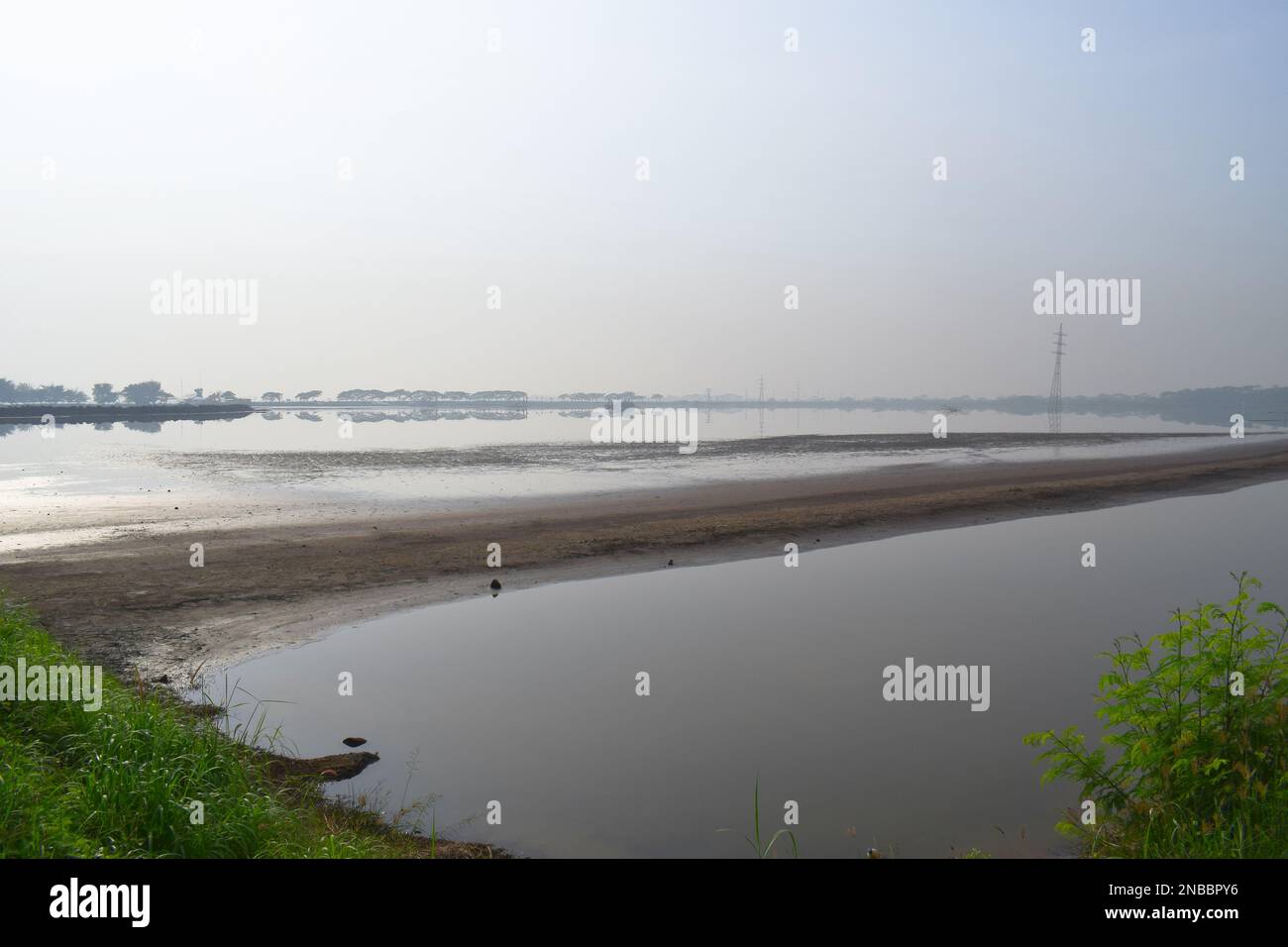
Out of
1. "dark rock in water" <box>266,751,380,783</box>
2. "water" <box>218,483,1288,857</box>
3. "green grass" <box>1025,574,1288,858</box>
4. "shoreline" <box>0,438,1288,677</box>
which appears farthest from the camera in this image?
"shoreline" <box>0,438,1288,677</box>

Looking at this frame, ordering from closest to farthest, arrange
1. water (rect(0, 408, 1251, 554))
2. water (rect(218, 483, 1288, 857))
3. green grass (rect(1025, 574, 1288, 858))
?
green grass (rect(1025, 574, 1288, 858)) < water (rect(218, 483, 1288, 857)) < water (rect(0, 408, 1251, 554))

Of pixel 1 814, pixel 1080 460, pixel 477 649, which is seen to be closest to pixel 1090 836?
pixel 1 814

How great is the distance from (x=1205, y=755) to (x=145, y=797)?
6.84 meters

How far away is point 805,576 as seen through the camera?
58.5ft

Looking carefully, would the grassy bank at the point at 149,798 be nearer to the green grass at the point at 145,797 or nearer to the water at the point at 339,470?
the green grass at the point at 145,797

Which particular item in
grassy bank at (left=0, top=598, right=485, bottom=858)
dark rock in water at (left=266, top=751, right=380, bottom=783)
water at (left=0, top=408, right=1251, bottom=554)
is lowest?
dark rock in water at (left=266, top=751, right=380, bottom=783)

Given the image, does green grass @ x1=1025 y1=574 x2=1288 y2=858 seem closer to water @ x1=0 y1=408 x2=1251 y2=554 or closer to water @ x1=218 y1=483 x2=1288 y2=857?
water @ x1=218 y1=483 x2=1288 y2=857

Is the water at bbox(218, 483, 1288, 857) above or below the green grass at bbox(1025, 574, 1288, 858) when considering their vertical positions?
below

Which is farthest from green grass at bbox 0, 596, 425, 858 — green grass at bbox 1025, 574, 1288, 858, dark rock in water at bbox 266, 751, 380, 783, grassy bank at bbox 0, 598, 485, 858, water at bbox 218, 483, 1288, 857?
green grass at bbox 1025, 574, 1288, 858

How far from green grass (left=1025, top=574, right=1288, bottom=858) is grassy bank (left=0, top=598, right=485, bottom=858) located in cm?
468

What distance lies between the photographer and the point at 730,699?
34.3 ft

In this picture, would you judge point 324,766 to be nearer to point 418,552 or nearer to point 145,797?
point 145,797

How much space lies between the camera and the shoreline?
1346 cm
